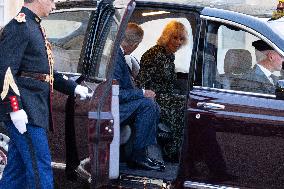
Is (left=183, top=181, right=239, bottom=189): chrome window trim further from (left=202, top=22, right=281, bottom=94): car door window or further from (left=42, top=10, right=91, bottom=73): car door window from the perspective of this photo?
(left=42, top=10, right=91, bottom=73): car door window

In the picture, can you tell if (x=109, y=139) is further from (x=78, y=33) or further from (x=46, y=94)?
(x=78, y=33)

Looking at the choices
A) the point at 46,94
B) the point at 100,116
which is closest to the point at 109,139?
the point at 100,116

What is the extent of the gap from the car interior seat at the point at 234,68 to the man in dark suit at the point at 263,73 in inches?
1.8

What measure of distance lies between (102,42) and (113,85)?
38.2 inches

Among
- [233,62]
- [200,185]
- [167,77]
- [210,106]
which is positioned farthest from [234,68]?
[167,77]

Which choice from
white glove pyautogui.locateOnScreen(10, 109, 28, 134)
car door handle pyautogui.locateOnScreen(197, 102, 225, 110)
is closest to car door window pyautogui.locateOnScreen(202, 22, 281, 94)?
car door handle pyautogui.locateOnScreen(197, 102, 225, 110)

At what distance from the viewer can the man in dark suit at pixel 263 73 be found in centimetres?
573

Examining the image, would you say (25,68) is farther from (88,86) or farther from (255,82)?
(255,82)

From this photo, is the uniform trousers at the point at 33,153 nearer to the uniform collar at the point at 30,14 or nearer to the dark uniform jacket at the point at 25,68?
the dark uniform jacket at the point at 25,68

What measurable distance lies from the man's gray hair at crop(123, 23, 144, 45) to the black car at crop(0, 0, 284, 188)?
13cm

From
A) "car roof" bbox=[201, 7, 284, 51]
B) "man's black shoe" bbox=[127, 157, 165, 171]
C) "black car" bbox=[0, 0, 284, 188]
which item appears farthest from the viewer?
"man's black shoe" bbox=[127, 157, 165, 171]

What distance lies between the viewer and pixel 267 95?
5664 millimetres

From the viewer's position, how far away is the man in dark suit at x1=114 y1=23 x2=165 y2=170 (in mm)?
6223

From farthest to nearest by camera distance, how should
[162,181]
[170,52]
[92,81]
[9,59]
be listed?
1. [170,52]
2. [92,81]
3. [162,181]
4. [9,59]
